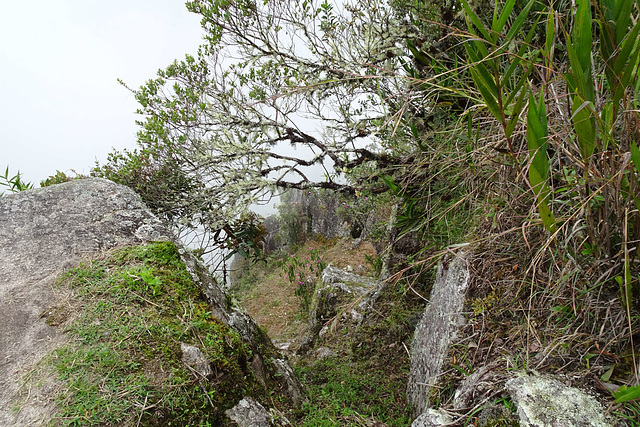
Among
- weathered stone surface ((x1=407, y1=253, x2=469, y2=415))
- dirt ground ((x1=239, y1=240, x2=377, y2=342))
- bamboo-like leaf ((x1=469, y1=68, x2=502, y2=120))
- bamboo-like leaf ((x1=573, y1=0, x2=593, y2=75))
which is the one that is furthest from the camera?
dirt ground ((x1=239, y1=240, x2=377, y2=342))

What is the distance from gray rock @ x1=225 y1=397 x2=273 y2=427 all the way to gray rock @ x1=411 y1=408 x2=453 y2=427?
0.94m

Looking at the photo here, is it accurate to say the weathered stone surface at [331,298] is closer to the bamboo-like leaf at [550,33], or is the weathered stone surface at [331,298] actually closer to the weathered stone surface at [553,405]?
the weathered stone surface at [553,405]

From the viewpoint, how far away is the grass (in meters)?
1.63

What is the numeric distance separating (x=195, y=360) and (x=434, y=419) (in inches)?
52.6

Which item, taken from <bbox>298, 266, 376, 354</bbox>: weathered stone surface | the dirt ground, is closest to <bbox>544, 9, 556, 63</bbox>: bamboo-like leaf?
<bbox>298, 266, 376, 354</bbox>: weathered stone surface

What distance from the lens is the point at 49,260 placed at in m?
2.66

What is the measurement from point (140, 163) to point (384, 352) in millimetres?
3910

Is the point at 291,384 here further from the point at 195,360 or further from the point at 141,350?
the point at 141,350

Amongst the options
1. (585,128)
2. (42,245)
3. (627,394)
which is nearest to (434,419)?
(627,394)

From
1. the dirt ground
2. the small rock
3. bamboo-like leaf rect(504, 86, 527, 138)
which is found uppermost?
bamboo-like leaf rect(504, 86, 527, 138)

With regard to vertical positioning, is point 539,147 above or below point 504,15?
below

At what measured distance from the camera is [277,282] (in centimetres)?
989

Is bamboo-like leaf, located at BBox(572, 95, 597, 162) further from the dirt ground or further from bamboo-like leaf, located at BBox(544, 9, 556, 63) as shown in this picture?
the dirt ground

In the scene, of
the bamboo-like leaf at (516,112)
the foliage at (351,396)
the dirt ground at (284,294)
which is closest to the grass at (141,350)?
the foliage at (351,396)
